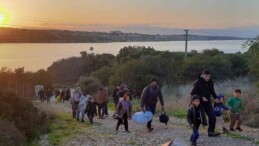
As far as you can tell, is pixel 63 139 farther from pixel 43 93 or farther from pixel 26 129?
pixel 43 93

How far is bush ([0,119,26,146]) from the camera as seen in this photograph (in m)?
12.8

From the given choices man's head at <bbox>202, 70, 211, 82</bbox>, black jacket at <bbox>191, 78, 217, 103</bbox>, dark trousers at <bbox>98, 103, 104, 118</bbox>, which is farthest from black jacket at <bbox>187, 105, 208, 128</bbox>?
dark trousers at <bbox>98, 103, 104, 118</bbox>

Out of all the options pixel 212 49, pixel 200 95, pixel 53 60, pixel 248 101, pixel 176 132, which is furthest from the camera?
pixel 53 60

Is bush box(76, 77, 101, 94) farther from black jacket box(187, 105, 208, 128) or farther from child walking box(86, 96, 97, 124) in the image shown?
black jacket box(187, 105, 208, 128)

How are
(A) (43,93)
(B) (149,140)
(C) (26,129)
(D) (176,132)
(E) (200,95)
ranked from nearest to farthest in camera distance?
(E) (200,95) → (B) (149,140) → (D) (176,132) → (C) (26,129) → (A) (43,93)

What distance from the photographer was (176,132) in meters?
15.4

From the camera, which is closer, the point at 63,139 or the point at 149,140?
the point at 149,140

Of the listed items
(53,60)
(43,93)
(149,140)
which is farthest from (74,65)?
(149,140)

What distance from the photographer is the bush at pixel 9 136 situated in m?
12.8

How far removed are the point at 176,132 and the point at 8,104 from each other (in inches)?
260

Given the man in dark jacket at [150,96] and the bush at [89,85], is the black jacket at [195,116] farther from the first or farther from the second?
the bush at [89,85]

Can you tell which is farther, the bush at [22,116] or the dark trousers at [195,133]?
the bush at [22,116]

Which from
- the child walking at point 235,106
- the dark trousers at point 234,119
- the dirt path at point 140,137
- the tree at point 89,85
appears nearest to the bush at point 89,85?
the tree at point 89,85

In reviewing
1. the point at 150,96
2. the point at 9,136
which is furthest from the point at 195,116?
the point at 9,136
